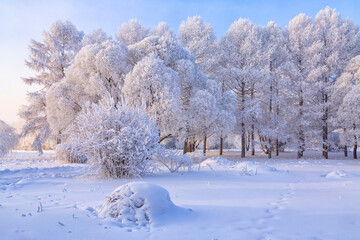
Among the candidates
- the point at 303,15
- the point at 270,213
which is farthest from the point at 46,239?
the point at 303,15

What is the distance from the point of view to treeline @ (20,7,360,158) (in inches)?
604

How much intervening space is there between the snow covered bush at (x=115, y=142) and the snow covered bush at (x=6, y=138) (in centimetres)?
1010

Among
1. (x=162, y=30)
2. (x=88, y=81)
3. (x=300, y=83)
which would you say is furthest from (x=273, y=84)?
(x=88, y=81)

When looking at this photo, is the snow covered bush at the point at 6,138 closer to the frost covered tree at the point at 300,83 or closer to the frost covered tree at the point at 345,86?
the frost covered tree at the point at 300,83

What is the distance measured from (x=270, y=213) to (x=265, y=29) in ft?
69.6

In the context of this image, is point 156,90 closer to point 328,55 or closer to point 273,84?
point 273,84

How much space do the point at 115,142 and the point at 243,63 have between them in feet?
52.5

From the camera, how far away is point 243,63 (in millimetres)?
20797

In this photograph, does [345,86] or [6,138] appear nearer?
[6,138]

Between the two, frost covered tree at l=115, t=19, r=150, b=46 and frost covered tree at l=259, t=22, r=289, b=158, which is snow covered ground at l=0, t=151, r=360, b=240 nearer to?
frost covered tree at l=259, t=22, r=289, b=158

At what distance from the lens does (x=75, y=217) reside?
3496 millimetres

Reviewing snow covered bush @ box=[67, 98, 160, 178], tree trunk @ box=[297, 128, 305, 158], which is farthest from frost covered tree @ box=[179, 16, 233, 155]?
snow covered bush @ box=[67, 98, 160, 178]

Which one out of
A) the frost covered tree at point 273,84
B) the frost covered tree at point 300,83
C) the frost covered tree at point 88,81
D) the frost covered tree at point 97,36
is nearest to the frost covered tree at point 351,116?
the frost covered tree at point 300,83

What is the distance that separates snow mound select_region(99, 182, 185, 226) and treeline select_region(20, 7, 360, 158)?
33.5 ft
